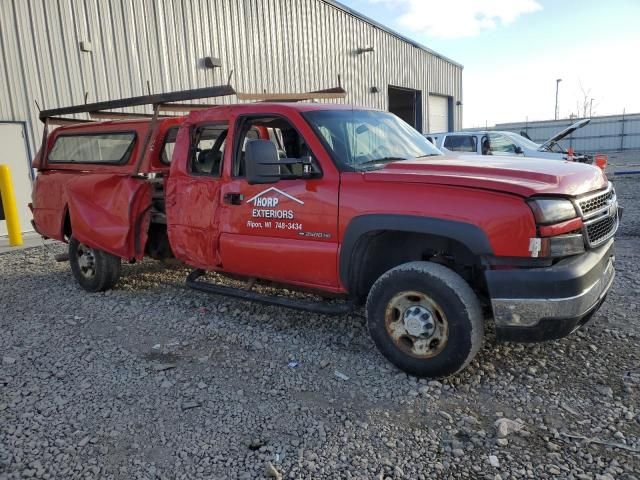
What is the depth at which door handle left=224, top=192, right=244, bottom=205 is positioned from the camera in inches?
168

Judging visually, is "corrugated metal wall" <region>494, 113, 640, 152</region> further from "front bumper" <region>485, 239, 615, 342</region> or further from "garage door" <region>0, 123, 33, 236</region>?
"front bumper" <region>485, 239, 615, 342</region>

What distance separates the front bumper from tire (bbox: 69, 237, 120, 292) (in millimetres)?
4254

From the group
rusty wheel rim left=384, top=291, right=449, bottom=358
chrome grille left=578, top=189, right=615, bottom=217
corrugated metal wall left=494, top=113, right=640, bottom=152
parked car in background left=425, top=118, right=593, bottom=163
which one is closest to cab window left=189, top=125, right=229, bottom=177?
rusty wheel rim left=384, top=291, right=449, bottom=358

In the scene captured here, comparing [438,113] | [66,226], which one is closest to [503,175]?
[66,226]

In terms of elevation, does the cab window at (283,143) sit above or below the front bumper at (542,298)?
above

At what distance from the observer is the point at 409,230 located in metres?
3.32

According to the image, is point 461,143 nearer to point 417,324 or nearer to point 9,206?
point 9,206

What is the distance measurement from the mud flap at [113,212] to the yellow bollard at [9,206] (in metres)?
4.11

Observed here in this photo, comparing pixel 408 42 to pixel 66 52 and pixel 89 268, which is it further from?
pixel 89 268

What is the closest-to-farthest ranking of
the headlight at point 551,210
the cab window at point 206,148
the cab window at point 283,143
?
the headlight at point 551,210
the cab window at point 283,143
the cab window at point 206,148

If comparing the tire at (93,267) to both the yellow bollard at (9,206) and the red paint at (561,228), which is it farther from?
the red paint at (561,228)

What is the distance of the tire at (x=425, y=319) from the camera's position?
320 centimetres

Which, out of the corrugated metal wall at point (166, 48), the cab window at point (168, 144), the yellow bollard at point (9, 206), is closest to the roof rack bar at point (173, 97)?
the cab window at point (168, 144)

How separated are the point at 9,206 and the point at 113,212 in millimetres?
4837
